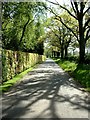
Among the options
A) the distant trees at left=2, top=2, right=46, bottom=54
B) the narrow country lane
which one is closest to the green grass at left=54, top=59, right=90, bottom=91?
the narrow country lane

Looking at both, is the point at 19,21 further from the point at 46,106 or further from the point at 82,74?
the point at 46,106

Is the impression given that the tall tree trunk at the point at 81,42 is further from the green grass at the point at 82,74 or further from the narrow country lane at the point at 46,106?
the narrow country lane at the point at 46,106

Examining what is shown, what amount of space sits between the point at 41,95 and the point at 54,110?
10.3 ft

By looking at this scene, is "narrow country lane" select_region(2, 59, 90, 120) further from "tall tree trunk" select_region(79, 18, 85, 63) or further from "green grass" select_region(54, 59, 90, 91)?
"tall tree trunk" select_region(79, 18, 85, 63)

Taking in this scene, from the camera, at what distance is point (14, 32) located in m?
32.2

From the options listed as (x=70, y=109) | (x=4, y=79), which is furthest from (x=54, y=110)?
(x=4, y=79)

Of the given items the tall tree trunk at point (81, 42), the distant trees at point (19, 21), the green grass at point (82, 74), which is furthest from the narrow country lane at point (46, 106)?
the tall tree trunk at point (81, 42)

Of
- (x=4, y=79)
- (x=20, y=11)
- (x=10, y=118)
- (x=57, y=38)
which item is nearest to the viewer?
(x=10, y=118)

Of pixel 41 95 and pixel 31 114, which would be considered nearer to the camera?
pixel 31 114

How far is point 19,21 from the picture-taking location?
30.2m

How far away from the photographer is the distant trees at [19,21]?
27.3 m

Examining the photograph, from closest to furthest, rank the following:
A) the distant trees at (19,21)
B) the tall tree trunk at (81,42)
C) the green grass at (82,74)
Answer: the green grass at (82,74)
the distant trees at (19,21)
the tall tree trunk at (81,42)

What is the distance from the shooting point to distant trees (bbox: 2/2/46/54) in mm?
27281

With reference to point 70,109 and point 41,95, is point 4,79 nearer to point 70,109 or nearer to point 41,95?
point 41,95
